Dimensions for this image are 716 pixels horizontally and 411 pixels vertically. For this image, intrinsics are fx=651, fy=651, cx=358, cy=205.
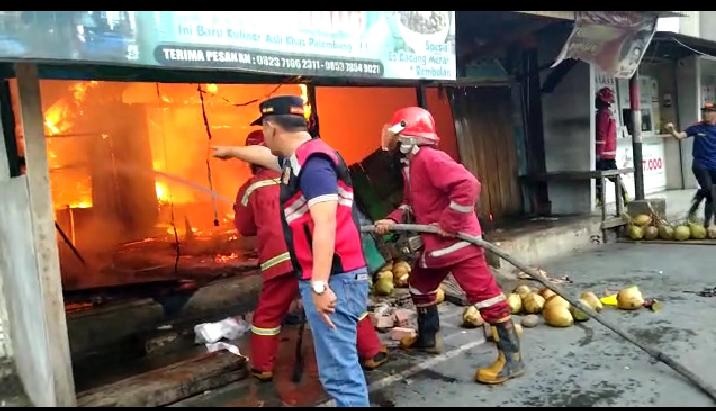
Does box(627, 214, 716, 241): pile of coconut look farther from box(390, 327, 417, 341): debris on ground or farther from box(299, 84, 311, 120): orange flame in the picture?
box(390, 327, 417, 341): debris on ground

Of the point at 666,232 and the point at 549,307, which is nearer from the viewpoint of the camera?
the point at 549,307

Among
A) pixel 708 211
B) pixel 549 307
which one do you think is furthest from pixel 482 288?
pixel 708 211

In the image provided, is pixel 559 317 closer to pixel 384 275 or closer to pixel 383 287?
pixel 383 287

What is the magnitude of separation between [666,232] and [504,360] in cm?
670

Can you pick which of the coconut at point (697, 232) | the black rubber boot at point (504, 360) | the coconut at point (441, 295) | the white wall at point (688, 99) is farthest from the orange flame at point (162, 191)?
the white wall at point (688, 99)

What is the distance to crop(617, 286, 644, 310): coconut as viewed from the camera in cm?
628

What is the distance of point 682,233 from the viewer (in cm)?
995

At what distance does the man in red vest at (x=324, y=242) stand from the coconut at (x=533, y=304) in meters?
2.94

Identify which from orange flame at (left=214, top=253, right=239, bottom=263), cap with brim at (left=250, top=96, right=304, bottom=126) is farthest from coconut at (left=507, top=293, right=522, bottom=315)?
orange flame at (left=214, top=253, right=239, bottom=263)

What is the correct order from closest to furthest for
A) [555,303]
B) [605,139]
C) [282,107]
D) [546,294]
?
[282,107]
[555,303]
[546,294]
[605,139]

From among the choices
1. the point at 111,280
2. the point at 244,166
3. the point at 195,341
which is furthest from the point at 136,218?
the point at 195,341

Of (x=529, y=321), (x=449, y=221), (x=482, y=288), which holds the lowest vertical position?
(x=529, y=321)

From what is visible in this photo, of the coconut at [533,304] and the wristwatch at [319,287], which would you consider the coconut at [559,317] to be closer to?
the coconut at [533,304]
